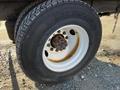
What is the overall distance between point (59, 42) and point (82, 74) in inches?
33.4

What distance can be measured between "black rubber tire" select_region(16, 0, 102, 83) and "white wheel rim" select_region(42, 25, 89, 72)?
0.32ft

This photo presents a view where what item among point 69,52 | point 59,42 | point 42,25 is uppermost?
point 42,25

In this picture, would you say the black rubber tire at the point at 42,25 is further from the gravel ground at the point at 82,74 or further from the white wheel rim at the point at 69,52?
the gravel ground at the point at 82,74

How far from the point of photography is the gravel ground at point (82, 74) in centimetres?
515

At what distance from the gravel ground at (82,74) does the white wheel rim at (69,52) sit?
34 cm

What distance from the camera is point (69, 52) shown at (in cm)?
512

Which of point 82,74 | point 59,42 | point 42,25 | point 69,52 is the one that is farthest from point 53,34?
point 82,74

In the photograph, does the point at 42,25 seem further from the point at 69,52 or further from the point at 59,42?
the point at 69,52

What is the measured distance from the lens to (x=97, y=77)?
5.41 meters

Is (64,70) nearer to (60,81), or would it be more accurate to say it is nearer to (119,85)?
(60,81)

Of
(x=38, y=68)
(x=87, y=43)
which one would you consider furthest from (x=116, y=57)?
(x=38, y=68)

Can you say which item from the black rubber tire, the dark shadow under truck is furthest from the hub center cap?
the black rubber tire

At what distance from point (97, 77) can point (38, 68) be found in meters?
1.13

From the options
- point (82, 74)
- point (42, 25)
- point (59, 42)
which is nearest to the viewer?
point (42, 25)
